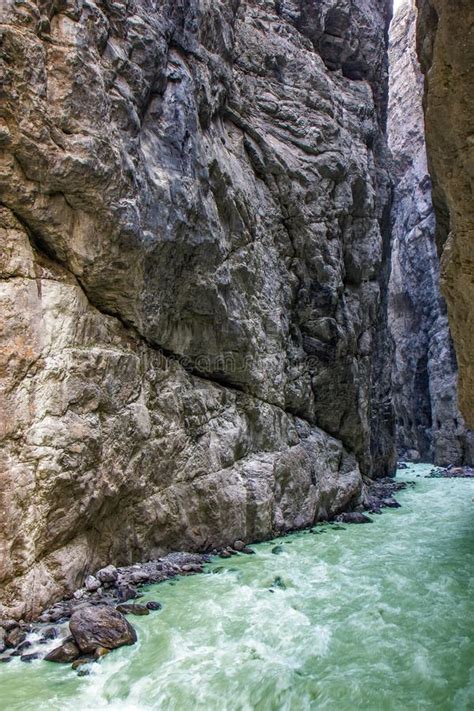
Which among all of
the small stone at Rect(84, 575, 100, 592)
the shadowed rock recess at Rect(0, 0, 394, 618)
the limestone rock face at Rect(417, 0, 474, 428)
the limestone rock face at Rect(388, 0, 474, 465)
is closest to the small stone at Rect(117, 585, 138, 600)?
the small stone at Rect(84, 575, 100, 592)

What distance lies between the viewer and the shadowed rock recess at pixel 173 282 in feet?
31.7

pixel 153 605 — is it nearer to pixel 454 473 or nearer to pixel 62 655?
pixel 62 655

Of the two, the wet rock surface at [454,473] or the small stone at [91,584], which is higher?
the small stone at [91,584]

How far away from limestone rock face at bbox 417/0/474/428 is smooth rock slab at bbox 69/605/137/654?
840 centimetres

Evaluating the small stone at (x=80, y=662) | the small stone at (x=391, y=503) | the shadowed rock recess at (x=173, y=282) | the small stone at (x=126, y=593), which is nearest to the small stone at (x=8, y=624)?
the shadowed rock recess at (x=173, y=282)

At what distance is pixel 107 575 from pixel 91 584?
0.48 meters

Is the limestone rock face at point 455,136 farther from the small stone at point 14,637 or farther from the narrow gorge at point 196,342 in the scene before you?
the small stone at point 14,637

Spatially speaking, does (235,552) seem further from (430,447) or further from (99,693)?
(430,447)

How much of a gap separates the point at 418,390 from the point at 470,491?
21.4 meters

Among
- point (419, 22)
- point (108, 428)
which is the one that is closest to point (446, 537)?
point (108, 428)

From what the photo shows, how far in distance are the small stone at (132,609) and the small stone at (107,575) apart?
102 centimetres

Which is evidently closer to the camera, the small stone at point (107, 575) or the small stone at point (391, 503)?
the small stone at point (107, 575)

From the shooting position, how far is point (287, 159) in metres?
20.0

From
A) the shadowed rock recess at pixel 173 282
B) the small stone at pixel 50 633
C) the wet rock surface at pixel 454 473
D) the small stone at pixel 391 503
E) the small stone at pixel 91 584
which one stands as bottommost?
the wet rock surface at pixel 454 473
